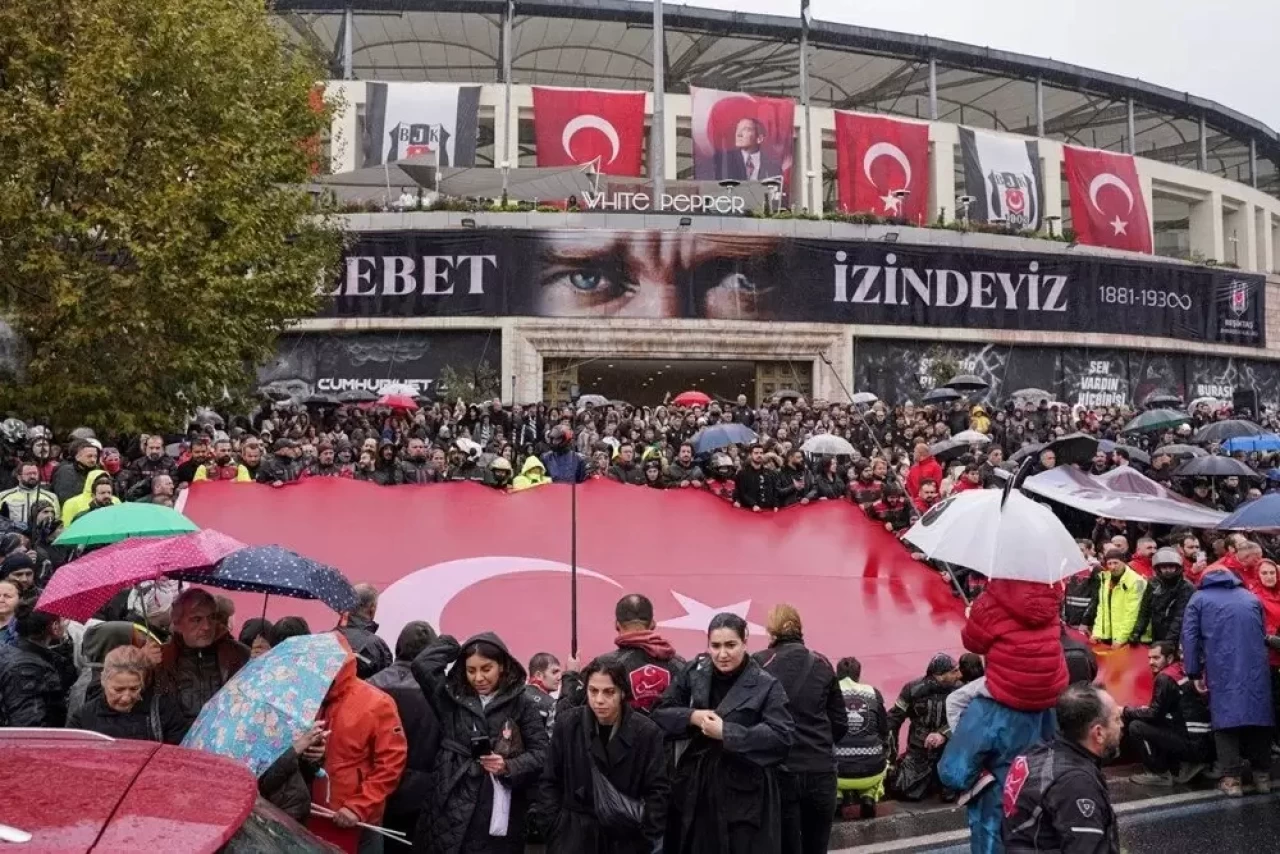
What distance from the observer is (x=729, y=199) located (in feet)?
110

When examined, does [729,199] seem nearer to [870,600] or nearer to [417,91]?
[417,91]

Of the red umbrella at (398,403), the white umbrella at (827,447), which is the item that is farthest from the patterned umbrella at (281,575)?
the red umbrella at (398,403)

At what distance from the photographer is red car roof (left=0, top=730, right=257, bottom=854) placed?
2.23 metres

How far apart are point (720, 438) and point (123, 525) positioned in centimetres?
1026

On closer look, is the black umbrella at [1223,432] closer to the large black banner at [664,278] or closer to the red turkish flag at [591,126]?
the large black banner at [664,278]

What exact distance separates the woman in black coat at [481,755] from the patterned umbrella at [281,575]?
101 cm

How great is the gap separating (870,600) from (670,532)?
5.06ft

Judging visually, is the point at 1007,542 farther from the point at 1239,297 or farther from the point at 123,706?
the point at 1239,297

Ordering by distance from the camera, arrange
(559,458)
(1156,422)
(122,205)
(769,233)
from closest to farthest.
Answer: (559,458), (122,205), (1156,422), (769,233)

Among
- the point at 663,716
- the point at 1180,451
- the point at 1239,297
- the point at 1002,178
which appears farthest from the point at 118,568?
the point at 1239,297

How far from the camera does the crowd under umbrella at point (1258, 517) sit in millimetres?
10312

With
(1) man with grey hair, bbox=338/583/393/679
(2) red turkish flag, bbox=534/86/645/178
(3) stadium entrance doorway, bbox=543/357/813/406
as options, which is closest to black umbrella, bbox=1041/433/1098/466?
(1) man with grey hair, bbox=338/583/393/679

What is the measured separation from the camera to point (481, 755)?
469 cm

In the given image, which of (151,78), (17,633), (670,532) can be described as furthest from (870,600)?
(151,78)
